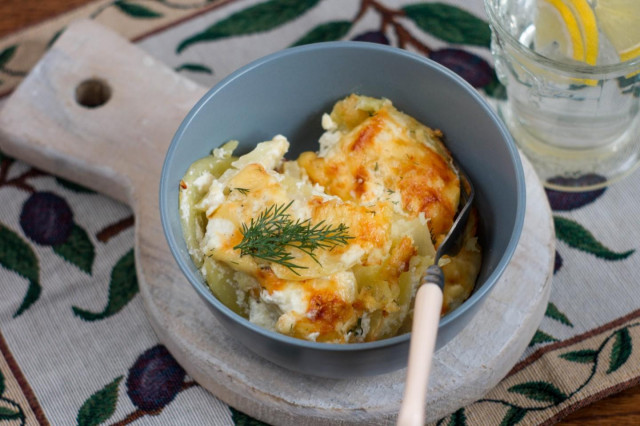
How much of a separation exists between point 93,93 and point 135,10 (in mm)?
436

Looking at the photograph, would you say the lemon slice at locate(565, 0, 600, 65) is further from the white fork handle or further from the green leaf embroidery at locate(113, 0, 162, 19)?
the green leaf embroidery at locate(113, 0, 162, 19)

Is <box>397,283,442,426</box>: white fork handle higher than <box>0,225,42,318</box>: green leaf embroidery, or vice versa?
<box>397,283,442,426</box>: white fork handle

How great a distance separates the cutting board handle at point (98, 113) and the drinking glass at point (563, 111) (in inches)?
33.5

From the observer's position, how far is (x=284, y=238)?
1.45 metres

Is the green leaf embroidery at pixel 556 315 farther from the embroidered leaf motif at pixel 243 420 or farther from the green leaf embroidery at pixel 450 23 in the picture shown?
the green leaf embroidery at pixel 450 23

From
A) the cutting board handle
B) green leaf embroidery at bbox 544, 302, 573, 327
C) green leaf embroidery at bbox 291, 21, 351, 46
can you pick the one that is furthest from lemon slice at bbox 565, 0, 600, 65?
the cutting board handle

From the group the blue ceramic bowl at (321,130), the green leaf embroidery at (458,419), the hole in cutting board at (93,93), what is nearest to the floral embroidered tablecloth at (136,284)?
the green leaf embroidery at (458,419)

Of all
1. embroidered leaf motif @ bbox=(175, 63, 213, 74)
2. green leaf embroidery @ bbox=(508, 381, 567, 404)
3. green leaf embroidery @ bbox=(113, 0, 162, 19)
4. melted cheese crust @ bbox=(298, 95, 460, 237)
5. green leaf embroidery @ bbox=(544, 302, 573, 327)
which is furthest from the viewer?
green leaf embroidery @ bbox=(113, 0, 162, 19)

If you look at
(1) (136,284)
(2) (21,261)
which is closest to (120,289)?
(1) (136,284)

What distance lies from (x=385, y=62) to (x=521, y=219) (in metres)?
0.51

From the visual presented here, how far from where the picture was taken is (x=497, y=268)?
4.49 feet

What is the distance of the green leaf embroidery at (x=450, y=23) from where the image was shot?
2.28m

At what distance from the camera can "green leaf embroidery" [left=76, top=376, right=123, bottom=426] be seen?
171 cm

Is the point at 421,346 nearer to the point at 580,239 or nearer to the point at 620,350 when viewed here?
the point at 620,350
